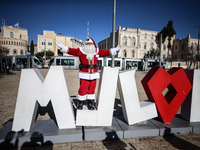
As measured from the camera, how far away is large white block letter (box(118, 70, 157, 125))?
2736 mm

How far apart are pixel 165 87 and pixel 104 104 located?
5.07 feet

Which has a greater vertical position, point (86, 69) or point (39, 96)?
point (86, 69)

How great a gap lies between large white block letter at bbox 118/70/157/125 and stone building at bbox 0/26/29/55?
62.1 meters

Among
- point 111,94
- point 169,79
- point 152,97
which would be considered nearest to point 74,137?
point 111,94

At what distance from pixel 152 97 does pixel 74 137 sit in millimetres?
2040

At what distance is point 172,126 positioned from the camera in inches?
110

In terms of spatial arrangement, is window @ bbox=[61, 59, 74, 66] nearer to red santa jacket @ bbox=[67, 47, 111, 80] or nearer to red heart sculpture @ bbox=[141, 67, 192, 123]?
red santa jacket @ bbox=[67, 47, 111, 80]

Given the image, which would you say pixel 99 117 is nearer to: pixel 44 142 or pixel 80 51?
pixel 44 142

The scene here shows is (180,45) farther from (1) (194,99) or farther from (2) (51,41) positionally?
(2) (51,41)

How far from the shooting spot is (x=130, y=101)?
2.78 meters

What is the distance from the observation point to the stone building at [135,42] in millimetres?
39969

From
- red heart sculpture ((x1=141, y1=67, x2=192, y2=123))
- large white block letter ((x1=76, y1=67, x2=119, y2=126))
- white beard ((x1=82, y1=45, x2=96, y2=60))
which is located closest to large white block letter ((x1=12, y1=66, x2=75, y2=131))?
large white block letter ((x1=76, y1=67, x2=119, y2=126))

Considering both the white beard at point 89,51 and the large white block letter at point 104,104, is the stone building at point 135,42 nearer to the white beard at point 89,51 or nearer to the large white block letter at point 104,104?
the white beard at point 89,51

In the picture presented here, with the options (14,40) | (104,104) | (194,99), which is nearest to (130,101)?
(104,104)
